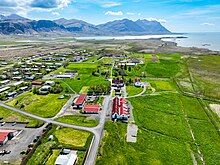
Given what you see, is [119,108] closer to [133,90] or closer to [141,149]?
[141,149]

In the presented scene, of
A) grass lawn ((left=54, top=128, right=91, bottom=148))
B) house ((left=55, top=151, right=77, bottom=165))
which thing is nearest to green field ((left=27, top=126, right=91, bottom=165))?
grass lawn ((left=54, top=128, right=91, bottom=148))

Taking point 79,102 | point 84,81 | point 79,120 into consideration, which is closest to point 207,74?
point 84,81

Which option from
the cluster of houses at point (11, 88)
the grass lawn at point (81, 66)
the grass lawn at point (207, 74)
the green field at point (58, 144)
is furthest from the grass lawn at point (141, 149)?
the grass lawn at point (81, 66)

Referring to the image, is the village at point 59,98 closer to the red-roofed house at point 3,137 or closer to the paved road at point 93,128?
the red-roofed house at point 3,137

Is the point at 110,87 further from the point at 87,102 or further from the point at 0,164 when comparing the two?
the point at 0,164

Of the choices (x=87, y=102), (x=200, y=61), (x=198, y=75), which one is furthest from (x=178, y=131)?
(x=200, y=61)
